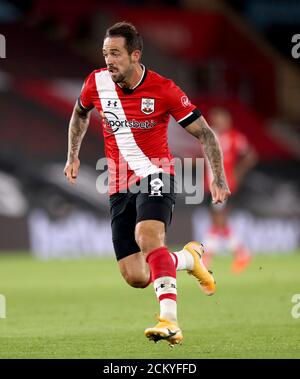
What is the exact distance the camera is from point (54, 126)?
1862 cm

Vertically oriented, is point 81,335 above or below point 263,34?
below

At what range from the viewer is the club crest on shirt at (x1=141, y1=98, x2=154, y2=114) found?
772 cm

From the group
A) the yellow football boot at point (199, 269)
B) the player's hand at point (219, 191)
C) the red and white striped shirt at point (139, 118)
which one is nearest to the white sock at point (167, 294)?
the player's hand at point (219, 191)

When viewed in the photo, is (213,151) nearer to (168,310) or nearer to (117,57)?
(117,57)

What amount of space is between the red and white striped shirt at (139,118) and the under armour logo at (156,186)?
0.28ft

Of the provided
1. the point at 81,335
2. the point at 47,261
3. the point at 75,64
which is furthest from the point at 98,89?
the point at 75,64

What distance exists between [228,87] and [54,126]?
4.52 metres

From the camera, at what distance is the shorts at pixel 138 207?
24.7 ft

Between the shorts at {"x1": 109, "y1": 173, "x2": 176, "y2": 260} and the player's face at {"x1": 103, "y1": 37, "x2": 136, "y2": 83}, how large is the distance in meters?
0.77

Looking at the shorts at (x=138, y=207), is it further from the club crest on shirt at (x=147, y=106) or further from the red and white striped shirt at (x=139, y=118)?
the club crest on shirt at (x=147, y=106)

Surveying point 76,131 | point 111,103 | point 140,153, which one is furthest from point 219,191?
point 76,131

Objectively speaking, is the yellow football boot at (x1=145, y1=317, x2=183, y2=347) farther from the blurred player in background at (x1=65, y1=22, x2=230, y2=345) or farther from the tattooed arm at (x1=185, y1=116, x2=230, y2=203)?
the tattooed arm at (x1=185, y1=116, x2=230, y2=203)

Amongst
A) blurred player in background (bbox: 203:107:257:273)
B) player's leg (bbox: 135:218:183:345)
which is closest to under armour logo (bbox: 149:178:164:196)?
player's leg (bbox: 135:218:183:345)
